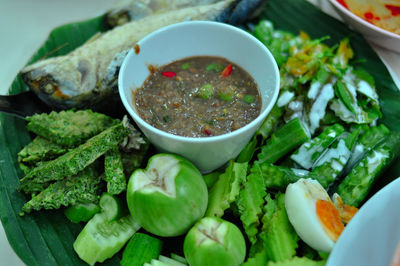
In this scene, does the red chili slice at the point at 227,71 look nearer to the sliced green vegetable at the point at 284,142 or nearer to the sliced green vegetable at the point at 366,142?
the sliced green vegetable at the point at 284,142

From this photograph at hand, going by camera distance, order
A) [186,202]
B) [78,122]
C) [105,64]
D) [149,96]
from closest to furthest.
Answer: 1. [186,202]
2. [149,96]
3. [78,122]
4. [105,64]

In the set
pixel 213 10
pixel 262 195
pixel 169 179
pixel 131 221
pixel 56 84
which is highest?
pixel 213 10

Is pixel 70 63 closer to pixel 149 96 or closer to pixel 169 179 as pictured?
pixel 149 96

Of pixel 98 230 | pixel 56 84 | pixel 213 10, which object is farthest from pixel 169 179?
pixel 213 10

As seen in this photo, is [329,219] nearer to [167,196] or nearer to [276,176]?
[276,176]

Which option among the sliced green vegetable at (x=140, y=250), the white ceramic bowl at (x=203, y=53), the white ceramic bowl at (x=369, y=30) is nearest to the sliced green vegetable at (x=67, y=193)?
the sliced green vegetable at (x=140, y=250)

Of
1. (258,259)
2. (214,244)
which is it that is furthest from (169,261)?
(258,259)

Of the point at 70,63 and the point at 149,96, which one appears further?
the point at 70,63

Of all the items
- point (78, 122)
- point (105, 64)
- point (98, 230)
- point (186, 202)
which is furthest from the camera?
point (105, 64)
